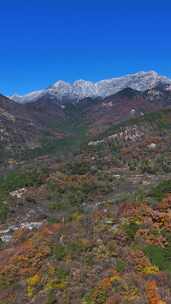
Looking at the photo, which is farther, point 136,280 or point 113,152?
point 113,152

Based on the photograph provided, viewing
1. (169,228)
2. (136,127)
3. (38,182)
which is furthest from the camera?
(136,127)

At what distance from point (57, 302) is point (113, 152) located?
87199 mm

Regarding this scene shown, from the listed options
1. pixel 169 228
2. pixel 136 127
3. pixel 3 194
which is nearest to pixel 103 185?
pixel 3 194

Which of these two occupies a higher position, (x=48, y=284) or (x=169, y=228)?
(x=169, y=228)

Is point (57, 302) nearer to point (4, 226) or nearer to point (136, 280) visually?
point (136, 280)

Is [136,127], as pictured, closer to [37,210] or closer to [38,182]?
[38,182]

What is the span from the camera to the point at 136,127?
13475 centimetres

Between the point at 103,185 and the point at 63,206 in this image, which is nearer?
the point at 63,206

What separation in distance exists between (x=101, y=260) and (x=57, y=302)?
351 cm

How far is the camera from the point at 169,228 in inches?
1156

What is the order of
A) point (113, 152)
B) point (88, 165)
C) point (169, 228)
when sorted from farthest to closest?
point (113, 152), point (88, 165), point (169, 228)

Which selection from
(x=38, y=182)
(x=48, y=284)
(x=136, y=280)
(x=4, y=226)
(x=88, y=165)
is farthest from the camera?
(x=88, y=165)

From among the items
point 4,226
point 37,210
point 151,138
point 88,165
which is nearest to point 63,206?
point 37,210

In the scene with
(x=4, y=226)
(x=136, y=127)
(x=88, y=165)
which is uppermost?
(x=136, y=127)
